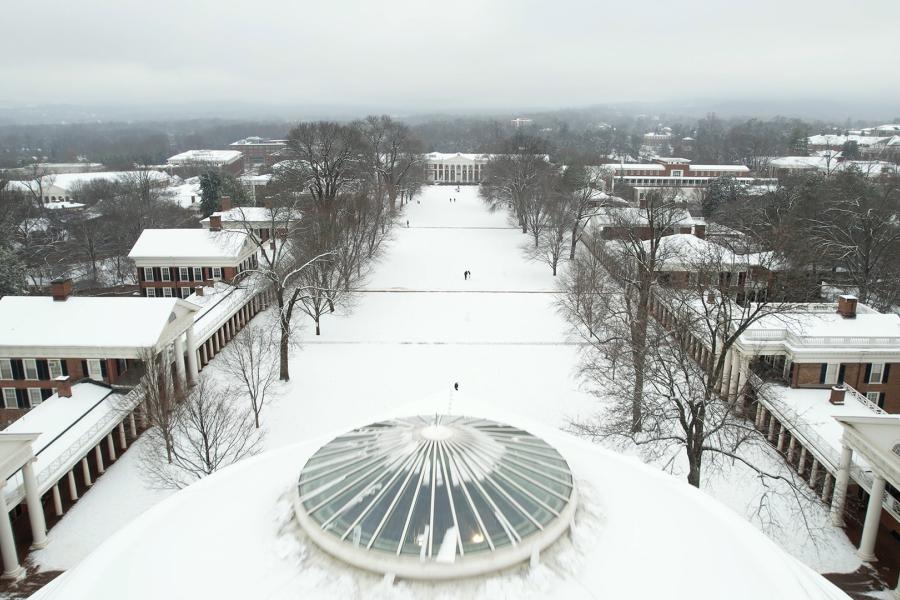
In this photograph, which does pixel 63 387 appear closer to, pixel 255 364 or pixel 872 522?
pixel 255 364

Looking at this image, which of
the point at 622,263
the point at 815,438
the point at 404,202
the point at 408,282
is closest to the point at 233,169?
the point at 404,202

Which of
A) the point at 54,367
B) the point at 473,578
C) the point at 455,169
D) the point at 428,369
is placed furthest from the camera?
the point at 455,169

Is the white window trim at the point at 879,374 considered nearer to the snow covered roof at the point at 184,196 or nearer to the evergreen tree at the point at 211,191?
the evergreen tree at the point at 211,191

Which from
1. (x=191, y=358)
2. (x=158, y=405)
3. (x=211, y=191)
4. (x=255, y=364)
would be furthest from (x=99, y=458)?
(x=211, y=191)

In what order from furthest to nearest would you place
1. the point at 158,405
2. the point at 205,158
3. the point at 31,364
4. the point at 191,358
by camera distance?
the point at 205,158 < the point at 191,358 < the point at 31,364 < the point at 158,405

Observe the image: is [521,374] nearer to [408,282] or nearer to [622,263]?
[622,263]

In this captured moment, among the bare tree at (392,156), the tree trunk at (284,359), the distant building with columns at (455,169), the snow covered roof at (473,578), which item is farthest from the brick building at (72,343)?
the distant building with columns at (455,169)

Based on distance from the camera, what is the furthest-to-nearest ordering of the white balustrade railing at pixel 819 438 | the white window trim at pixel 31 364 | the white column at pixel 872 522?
the white window trim at pixel 31 364 < the white balustrade railing at pixel 819 438 < the white column at pixel 872 522
